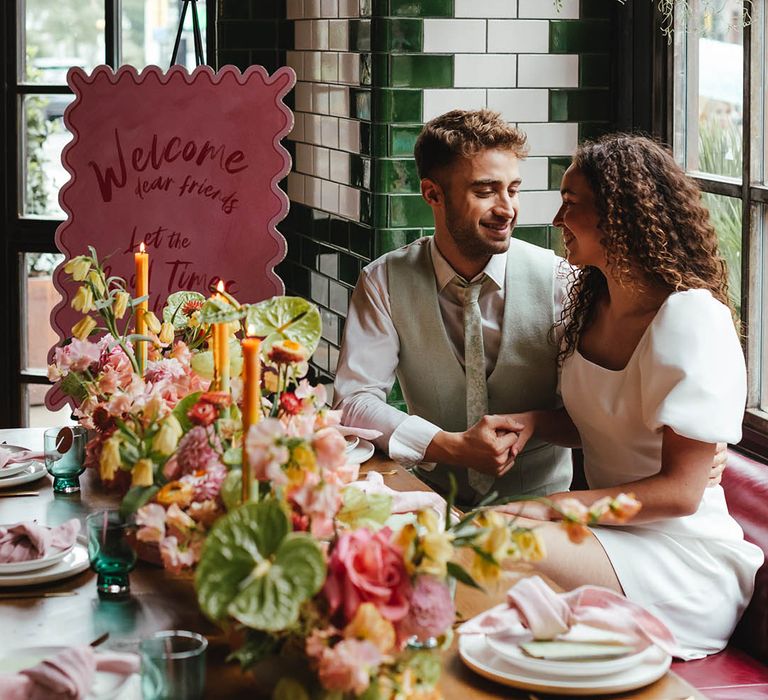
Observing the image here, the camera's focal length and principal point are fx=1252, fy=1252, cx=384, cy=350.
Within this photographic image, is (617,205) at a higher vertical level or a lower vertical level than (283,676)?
higher

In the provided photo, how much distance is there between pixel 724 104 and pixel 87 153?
1654 mm

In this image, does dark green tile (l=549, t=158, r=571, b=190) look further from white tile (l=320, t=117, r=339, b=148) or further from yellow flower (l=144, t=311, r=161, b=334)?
yellow flower (l=144, t=311, r=161, b=334)

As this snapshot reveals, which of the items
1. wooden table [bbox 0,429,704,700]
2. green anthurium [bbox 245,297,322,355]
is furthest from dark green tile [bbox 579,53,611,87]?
green anthurium [bbox 245,297,322,355]

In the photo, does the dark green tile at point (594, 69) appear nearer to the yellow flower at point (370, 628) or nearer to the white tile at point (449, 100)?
the white tile at point (449, 100)

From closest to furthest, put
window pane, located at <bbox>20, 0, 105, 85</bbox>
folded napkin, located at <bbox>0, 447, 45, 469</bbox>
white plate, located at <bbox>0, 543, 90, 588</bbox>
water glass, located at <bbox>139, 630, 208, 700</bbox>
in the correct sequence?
1. water glass, located at <bbox>139, 630, 208, 700</bbox>
2. white plate, located at <bbox>0, 543, 90, 588</bbox>
3. folded napkin, located at <bbox>0, 447, 45, 469</bbox>
4. window pane, located at <bbox>20, 0, 105, 85</bbox>

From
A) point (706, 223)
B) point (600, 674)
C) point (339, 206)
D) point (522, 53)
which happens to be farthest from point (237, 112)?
point (600, 674)

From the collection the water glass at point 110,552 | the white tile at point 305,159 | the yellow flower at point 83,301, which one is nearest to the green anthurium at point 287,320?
the water glass at point 110,552

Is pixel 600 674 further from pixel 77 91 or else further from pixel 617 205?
pixel 77 91

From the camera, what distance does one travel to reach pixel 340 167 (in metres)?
3.52

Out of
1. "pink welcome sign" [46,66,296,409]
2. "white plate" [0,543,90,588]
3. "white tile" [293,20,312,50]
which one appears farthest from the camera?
"white tile" [293,20,312,50]

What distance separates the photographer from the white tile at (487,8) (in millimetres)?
3223

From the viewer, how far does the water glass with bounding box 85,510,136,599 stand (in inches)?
64.7

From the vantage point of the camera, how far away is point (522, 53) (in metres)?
3.29

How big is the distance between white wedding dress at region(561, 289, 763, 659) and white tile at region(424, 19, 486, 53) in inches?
47.9
